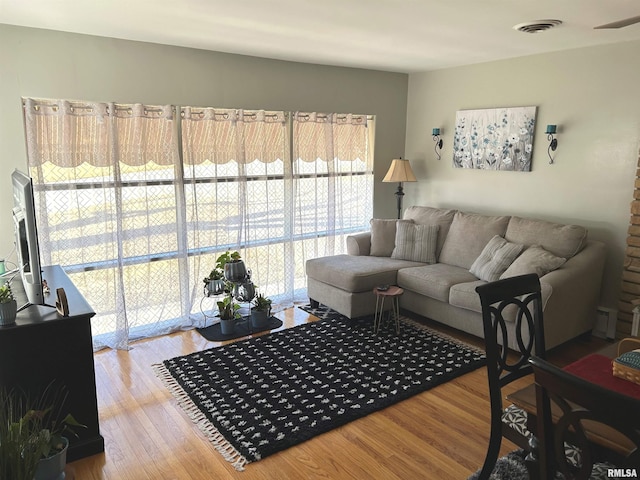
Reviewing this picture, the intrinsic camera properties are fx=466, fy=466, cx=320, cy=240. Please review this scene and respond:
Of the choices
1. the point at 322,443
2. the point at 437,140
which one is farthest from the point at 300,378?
the point at 437,140

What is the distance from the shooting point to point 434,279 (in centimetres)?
404

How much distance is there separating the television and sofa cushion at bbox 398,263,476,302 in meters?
2.88

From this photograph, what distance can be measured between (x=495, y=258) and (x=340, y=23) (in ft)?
7.47

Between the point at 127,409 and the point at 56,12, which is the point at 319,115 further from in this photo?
the point at 127,409

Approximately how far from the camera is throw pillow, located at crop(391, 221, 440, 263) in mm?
4637

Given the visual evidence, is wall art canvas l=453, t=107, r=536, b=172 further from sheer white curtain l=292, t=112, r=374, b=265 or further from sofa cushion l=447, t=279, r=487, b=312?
sofa cushion l=447, t=279, r=487, b=312

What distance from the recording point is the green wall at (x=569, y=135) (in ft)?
12.4

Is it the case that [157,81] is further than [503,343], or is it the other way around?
[157,81]

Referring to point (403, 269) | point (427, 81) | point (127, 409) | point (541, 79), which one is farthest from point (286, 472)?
point (427, 81)

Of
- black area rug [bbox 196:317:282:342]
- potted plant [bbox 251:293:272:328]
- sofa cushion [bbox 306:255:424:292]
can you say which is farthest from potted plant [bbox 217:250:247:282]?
sofa cushion [bbox 306:255:424:292]

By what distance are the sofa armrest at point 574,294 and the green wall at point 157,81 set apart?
2445 mm

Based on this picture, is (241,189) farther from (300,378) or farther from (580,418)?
(580,418)

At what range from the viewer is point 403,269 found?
4355mm

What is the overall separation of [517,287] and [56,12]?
10.2 ft
